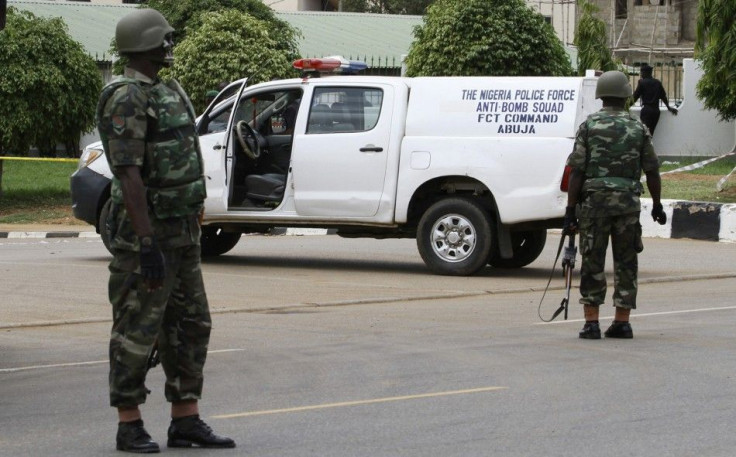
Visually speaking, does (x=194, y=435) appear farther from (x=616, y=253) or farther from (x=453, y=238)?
(x=453, y=238)

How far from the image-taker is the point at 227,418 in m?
7.19

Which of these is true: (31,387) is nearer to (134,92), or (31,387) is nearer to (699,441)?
(134,92)

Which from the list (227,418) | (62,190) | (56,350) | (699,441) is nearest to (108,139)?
(227,418)

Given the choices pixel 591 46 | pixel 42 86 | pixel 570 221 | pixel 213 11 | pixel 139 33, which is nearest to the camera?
pixel 139 33

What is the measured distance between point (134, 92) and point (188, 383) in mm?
1288

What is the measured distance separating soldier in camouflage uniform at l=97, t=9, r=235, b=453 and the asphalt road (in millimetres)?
371

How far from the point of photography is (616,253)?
402 inches

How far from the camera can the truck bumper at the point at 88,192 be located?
614 inches

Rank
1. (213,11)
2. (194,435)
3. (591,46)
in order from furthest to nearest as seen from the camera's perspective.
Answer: (591,46) < (213,11) < (194,435)

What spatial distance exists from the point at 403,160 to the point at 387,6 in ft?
160

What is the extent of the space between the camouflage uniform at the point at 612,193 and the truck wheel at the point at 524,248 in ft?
17.4

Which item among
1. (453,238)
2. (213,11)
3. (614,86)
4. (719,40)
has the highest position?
(213,11)

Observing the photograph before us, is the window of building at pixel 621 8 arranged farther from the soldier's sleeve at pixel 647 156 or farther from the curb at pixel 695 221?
the soldier's sleeve at pixel 647 156

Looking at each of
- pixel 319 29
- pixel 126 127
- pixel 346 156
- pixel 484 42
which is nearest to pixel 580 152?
pixel 126 127
